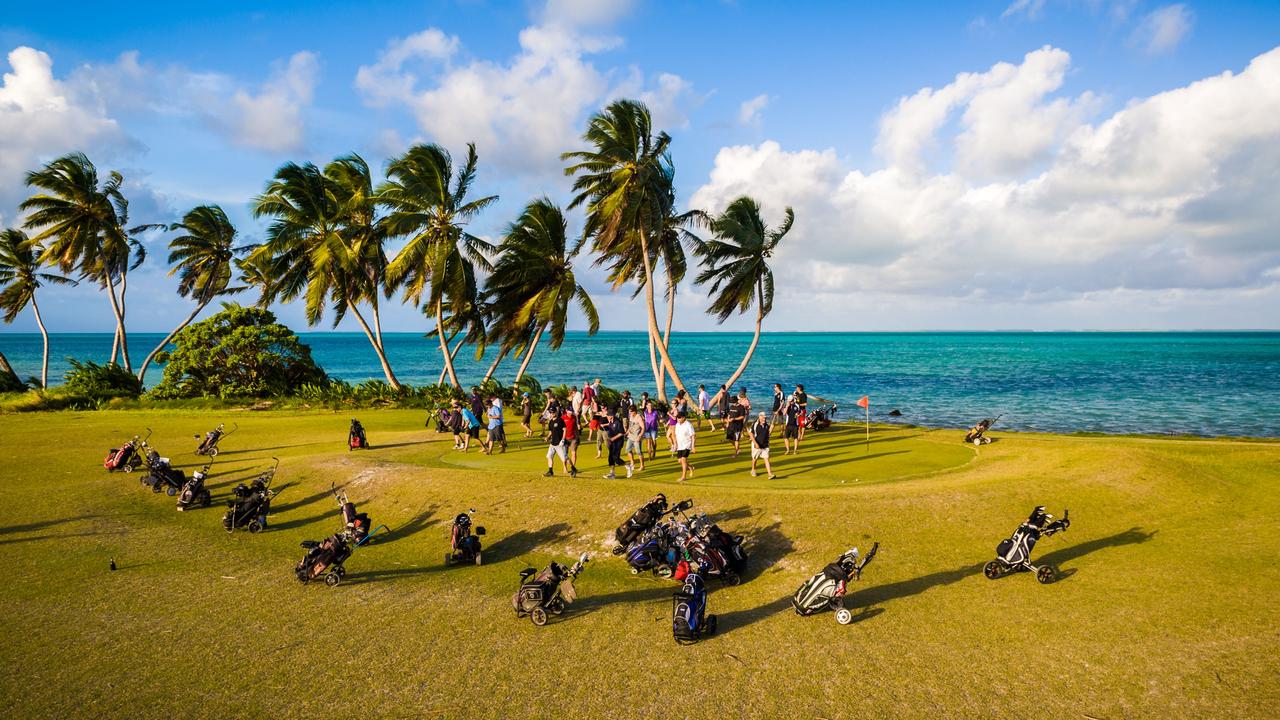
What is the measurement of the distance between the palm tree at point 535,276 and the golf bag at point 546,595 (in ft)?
76.1

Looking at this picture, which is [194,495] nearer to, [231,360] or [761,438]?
[761,438]

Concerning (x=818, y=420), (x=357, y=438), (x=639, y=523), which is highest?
(x=357, y=438)

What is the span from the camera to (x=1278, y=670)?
7.36 m

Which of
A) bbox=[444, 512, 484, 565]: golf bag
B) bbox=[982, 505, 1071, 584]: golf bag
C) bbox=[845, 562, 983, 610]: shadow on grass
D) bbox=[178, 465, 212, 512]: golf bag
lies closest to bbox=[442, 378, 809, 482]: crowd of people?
bbox=[444, 512, 484, 565]: golf bag

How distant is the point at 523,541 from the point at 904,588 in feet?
24.0

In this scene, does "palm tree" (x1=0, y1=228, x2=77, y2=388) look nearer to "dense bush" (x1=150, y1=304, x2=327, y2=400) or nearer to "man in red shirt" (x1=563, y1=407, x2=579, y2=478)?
"dense bush" (x1=150, y1=304, x2=327, y2=400)

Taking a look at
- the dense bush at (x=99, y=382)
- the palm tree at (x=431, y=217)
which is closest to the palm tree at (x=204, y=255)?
the dense bush at (x=99, y=382)

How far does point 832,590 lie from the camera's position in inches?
361

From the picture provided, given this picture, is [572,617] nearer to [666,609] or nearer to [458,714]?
[666,609]

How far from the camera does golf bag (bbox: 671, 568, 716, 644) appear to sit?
8.73m

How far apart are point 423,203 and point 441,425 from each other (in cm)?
1254

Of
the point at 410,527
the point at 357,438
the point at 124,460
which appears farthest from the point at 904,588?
the point at 124,460

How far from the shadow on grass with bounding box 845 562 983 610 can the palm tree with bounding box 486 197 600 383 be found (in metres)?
23.6

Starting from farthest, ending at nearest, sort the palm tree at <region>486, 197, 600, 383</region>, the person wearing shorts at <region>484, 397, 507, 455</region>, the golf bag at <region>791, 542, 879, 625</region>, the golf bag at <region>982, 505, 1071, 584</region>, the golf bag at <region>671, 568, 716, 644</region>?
the palm tree at <region>486, 197, 600, 383</region> < the person wearing shorts at <region>484, 397, 507, 455</region> < the golf bag at <region>982, 505, 1071, 584</region> < the golf bag at <region>791, 542, 879, 625</region> < the golf bag at <region>671, 568, 716, 644</region>
